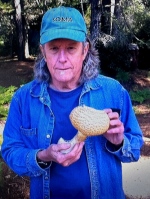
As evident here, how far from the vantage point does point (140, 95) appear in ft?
42.4

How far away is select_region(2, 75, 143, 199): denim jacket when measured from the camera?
2.18 m

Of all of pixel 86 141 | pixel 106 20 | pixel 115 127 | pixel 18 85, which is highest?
pixel 115 127

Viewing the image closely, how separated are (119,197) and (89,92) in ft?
2.27

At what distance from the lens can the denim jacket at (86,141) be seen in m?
2.18

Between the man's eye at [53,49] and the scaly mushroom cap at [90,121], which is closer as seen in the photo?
the scaly mushroom cap at [90,121]

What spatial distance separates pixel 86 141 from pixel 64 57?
0.52m

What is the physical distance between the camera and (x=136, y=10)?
649 inches

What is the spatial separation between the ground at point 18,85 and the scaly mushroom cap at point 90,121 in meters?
2.89

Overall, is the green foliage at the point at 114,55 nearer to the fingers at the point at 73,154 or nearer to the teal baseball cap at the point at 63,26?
the teal baseball cap at the point at 63,26

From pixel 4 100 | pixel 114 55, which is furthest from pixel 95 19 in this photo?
pixel 4 100

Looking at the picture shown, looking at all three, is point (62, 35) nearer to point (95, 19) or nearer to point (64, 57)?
point (64, 57)

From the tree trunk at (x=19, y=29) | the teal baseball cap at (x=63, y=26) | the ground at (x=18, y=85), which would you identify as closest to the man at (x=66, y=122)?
the teal baseball cap at (x=63, y=26)

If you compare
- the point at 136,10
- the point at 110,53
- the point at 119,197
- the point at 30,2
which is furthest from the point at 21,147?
the point at 30,2

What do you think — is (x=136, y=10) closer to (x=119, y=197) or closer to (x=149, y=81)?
(x=149, y=81)
